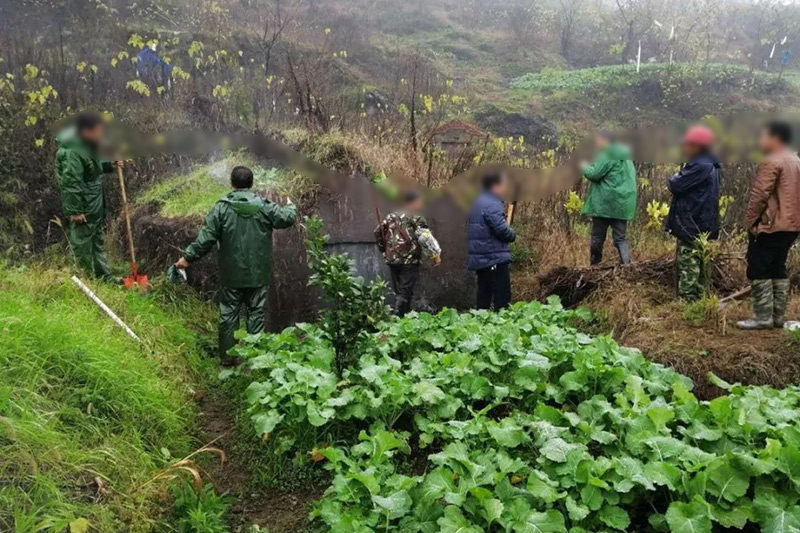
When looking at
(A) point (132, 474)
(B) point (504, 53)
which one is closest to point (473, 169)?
(A) point (132, 474)

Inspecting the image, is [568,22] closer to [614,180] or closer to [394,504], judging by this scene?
[614,180]

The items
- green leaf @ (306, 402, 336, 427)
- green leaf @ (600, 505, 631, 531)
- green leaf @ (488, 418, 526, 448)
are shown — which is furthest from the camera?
green leaf @ (306, 402, 336, 427)

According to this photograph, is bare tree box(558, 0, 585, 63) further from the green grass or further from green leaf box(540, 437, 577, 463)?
green leaf box(540, 437, 577, 463)

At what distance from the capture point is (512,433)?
9.42 ft

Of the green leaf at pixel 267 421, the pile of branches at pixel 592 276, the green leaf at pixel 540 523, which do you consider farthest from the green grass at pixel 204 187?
the green leaf at pixel 540 523

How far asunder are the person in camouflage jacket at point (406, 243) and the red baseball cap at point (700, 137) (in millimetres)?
2447

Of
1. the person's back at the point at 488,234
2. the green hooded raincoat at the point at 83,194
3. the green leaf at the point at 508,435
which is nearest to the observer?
the green leaf at the point at 508,435

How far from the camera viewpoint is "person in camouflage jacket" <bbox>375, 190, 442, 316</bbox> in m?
5.83

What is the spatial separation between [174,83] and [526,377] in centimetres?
929

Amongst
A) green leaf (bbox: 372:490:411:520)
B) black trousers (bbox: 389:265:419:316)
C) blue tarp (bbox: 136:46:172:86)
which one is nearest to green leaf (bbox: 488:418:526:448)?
green leaf (bbox: 372:490:411:520)

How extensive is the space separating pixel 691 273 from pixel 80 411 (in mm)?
4926

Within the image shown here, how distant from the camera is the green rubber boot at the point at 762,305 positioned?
4602 millimetres

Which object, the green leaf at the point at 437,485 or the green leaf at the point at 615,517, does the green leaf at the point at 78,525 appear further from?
the green leaf at the point at 615,517

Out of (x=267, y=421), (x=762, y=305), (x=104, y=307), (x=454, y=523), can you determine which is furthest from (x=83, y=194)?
(x=762, y=305)
